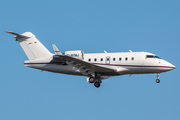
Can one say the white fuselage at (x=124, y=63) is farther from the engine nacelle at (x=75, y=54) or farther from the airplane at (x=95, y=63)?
the engine nacelle at (x=75, y=54)

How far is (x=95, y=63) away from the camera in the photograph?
101ft

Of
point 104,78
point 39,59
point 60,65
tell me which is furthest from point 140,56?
point 39,59

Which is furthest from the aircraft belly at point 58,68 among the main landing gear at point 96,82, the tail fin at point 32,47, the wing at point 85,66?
the main landing gear at point 96,82

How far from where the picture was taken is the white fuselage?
29578 mm

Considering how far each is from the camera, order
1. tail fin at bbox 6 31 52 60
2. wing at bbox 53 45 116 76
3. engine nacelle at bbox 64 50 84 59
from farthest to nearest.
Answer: tail fin at bbox 6 31 52 60 → engine nacelle at bbox 64 50 84 59 → wing at bbox 53 45 116 76

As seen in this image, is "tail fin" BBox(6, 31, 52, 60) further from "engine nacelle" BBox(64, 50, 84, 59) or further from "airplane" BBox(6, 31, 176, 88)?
Result: "engine nacelle" BBox(64, 50, 84, 59)

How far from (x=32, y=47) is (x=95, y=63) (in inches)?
306

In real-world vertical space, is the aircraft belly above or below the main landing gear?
above

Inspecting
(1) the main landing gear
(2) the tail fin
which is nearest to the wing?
(1) the main landing gear

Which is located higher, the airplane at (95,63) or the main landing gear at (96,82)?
the airplane at (95,63)

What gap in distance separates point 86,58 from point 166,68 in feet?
28.6

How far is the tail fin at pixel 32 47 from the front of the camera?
3219cm

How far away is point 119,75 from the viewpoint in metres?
30.9

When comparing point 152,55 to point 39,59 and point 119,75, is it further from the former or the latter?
point 39,59
